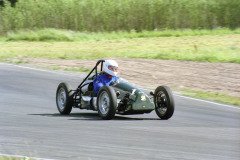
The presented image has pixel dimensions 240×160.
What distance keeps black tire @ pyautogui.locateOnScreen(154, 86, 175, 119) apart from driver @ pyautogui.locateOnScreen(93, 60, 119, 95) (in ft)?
3.26

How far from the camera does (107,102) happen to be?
994 cm

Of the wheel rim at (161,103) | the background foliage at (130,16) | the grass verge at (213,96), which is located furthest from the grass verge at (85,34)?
the wheel rim at (161,103)

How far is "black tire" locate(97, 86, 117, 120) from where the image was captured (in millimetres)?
9586

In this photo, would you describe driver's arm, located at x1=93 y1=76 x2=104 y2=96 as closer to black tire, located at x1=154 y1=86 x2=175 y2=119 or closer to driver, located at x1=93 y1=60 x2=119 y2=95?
driver, located at x1=93 y1=60 x2=119 y2=95

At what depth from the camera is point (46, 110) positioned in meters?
12.0

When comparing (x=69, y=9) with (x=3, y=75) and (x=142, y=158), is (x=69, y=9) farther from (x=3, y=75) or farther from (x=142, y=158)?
(x=142, y=158)

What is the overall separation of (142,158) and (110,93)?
9.35 feet

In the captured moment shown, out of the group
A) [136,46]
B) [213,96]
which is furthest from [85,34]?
[213,96]

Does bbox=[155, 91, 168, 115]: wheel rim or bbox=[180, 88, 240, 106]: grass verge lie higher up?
bbox=[155, 91, 168, 115]: wheel rim

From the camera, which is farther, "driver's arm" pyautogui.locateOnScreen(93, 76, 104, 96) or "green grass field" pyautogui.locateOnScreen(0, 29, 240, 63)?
"green grass field" pyautogui.locateOnScreen(0, 29, 240, 63)

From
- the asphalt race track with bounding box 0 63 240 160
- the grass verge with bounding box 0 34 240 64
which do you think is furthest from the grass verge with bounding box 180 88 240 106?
the grass verge with bounding box 0 34 240 64

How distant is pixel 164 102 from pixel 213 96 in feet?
16.4

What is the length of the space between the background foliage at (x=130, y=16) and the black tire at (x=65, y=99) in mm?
22434

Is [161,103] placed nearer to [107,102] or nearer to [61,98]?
[107,102]
